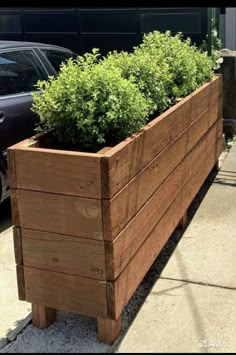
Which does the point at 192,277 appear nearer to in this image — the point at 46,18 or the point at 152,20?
the point at 152,20

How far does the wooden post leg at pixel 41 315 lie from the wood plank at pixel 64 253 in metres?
0.28

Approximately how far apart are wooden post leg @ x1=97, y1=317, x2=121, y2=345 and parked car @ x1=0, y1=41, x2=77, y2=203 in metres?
1.93

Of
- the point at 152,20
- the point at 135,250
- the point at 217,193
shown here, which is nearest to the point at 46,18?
the point at 152,20

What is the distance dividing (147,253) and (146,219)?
0.24m

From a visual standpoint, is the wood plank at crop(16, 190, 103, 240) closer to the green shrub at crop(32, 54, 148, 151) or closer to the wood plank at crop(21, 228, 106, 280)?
the wood plank at crop(21, 228, 106, 280)

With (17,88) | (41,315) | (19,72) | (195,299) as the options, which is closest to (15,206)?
(41,315)

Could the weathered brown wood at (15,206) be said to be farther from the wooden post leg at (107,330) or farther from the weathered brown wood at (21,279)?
the wooden post leg at (107,330)

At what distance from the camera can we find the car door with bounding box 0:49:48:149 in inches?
172

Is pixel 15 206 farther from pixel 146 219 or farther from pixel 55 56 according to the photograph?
pixel 55 56

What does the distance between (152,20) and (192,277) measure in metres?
4.66

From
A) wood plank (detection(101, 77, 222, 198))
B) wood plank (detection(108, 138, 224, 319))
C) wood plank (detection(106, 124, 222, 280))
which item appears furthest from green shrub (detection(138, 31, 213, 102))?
wood plank (detection(108, 138, 224, 319))

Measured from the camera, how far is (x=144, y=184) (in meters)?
3.02

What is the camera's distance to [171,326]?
298 centimetres

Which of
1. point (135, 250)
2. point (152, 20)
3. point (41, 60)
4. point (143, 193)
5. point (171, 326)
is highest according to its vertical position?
point (152, 20)
